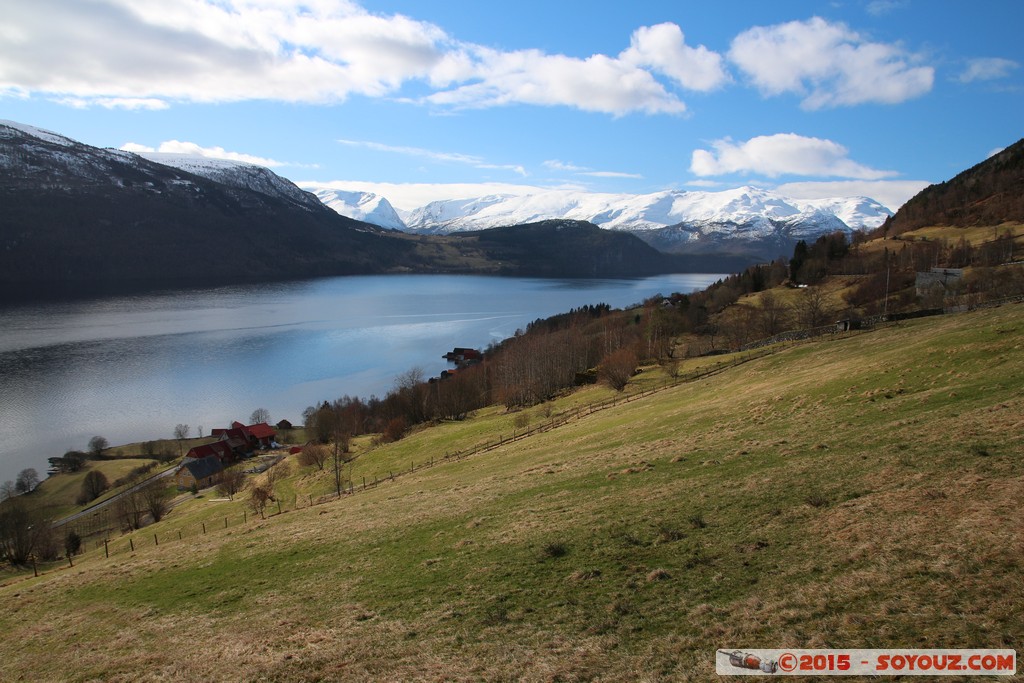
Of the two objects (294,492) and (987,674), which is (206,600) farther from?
(294,492)

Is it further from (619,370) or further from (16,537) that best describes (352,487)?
(619,370)

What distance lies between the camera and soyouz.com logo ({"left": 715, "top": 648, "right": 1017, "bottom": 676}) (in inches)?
327

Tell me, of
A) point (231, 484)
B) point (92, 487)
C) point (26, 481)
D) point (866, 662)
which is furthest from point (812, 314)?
point (26, 481)

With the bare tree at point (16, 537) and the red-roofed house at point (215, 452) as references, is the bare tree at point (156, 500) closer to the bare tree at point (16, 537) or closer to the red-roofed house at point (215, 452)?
the red-roofed house at point (215, 452)

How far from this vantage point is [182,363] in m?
120

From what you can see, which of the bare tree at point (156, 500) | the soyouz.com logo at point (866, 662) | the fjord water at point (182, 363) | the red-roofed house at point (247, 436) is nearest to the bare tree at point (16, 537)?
the bare tree at point (156, 500)

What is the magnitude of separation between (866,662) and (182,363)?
13320cm

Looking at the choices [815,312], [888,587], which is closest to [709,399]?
[888,587]

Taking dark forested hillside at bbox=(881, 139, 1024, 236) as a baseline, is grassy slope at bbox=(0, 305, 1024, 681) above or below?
below

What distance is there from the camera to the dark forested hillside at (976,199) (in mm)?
133000

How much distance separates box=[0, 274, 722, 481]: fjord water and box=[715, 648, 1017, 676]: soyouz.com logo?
91.2 metres

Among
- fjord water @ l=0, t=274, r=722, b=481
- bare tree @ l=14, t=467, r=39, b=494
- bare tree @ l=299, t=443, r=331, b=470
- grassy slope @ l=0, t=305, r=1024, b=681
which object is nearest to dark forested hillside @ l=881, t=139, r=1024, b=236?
fjord water @ l=0, t=274, r=722, b=481

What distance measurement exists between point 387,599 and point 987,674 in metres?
12.2

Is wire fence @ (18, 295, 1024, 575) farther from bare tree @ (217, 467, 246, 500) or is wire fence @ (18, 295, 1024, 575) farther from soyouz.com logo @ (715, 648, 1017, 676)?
soyouz.com logo @ (715, 648, 1017, 676)
